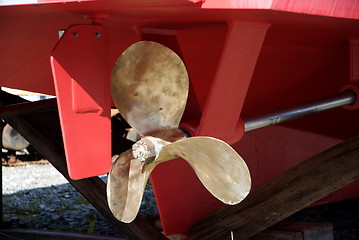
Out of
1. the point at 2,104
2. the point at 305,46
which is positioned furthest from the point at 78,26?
the point at 2,104

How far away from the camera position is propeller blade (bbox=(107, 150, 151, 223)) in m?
2.07

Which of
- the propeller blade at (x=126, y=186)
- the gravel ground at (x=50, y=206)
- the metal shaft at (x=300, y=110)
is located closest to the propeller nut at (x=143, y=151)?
the propeller blade at (x=126, y=186)

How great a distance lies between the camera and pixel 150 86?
2168 millimetres

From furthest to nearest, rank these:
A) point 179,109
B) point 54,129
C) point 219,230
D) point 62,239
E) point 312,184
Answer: point 62,239, point 54,129, point 219,230, point 312,184, point 179,109

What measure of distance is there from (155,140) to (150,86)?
238 millimetres

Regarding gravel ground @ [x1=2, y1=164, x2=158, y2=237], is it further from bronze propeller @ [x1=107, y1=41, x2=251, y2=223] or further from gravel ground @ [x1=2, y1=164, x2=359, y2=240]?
bronze propeller @ [x1=107, y1=41, x2=251, y2=223]

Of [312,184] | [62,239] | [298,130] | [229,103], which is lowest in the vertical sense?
[62,239]

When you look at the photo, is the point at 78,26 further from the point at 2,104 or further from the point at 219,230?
the point at 2,104

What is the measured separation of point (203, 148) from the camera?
6.23ft

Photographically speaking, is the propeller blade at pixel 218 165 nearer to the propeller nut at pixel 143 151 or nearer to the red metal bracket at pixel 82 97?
the propeller nut at pixel 143 151

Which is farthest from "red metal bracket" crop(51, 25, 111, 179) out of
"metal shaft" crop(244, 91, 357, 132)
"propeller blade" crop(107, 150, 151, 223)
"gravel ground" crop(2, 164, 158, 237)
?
"gravel ground" crop(2, 164, 158, 237)

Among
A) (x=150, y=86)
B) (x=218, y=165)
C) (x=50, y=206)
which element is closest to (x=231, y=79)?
(x=150, y=86)

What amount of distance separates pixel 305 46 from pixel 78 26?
4.55 feet

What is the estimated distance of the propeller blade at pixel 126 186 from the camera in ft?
6.78
